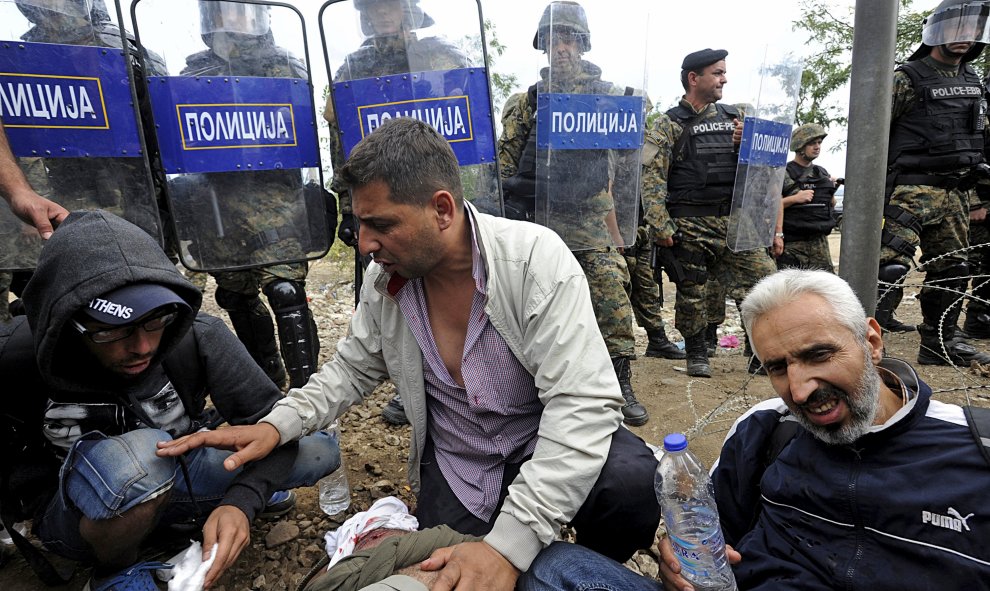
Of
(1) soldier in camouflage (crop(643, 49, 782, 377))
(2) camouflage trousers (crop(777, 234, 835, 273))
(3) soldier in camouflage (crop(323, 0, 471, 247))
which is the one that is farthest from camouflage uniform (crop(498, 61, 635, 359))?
(2) camouflage trousers (crop(777, 234, 835, 273))

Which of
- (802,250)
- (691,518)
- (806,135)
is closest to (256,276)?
(691,518)

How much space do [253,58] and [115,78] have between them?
22.7 inches

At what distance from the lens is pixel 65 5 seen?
99.4 inches

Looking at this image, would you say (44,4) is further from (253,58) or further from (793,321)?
(793,321)

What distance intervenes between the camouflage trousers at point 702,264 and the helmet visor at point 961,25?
5.57 ft

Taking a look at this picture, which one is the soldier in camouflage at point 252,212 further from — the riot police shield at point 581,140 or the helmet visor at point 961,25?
the helmet visor at point 961,25

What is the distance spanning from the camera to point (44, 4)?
2479 millimetres

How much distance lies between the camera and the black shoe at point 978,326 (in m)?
5.12

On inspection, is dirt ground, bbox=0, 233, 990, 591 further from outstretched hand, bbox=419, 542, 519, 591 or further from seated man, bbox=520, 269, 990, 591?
outstretched hand, bbox=419, 542, 519, 591

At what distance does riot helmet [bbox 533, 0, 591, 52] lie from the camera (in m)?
3.12

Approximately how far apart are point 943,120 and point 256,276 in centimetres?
446

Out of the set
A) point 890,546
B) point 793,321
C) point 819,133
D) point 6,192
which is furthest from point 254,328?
point 819,133

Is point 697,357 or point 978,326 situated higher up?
point 697,357

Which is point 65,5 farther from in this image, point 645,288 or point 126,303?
point 645,288
